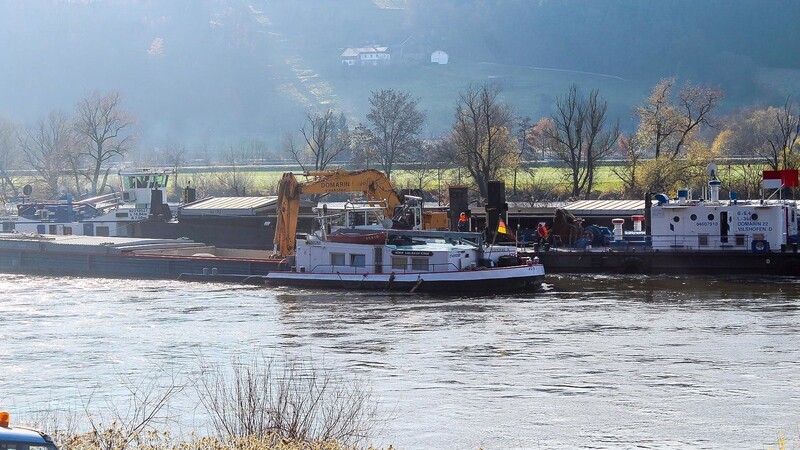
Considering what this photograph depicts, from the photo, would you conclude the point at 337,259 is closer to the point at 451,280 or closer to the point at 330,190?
the point at 451,280

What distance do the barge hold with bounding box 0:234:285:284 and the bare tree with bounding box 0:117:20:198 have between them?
212 feet

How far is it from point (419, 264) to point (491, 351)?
1395cm

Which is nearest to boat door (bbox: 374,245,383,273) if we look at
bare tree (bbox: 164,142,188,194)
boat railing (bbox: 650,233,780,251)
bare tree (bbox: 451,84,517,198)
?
boat railing (bbox: 650,233,780,251)

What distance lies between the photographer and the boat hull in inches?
1738

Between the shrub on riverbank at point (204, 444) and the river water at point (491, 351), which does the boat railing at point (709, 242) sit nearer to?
the river water at point (491, 351)

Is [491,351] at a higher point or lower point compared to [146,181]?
lower

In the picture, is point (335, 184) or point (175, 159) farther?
point (175, 159)

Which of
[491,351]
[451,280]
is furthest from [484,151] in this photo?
[491,351]

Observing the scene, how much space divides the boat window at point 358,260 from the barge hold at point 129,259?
4.38m

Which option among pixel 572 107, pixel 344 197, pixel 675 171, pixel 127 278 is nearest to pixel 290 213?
pixel 127 278

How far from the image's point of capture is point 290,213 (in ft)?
171

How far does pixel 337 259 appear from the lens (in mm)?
47438

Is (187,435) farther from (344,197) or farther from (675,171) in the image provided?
(344,197)

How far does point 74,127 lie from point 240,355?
98.2 meters
